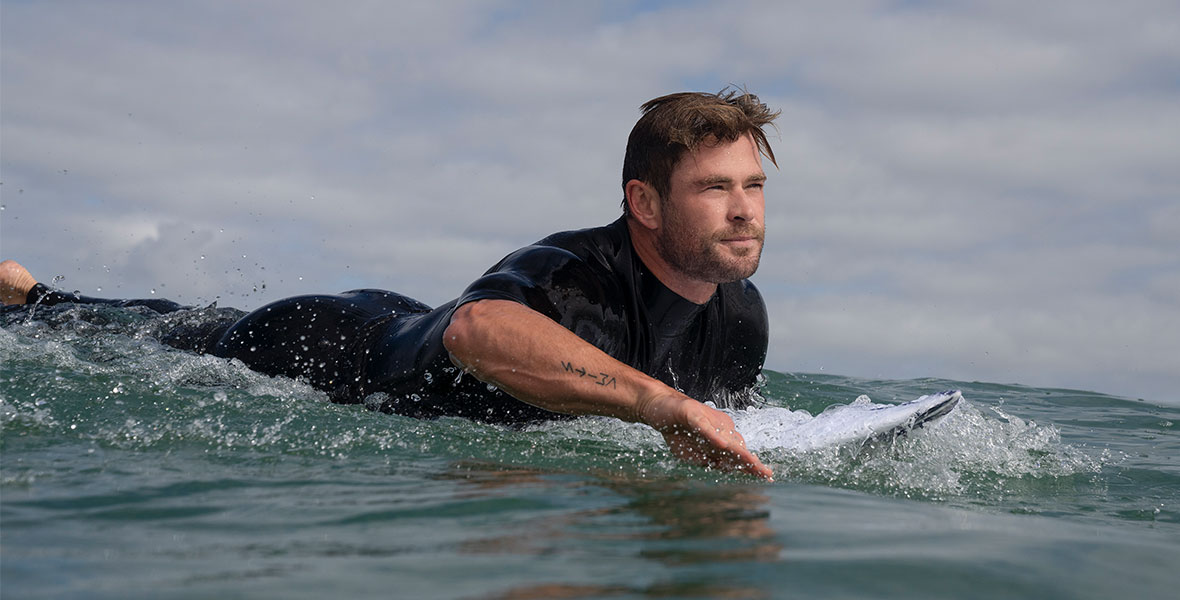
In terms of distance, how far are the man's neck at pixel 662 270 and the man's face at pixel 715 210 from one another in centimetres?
13

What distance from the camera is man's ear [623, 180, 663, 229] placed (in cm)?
564

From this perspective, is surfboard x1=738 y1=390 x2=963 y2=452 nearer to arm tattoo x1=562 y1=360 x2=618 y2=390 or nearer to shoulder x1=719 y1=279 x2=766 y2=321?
arm tattoo x1=562 y1=360 x2=618 y2=390

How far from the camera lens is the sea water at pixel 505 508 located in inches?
93.7

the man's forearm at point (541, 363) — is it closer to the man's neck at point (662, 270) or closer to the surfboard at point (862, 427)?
the surfboard at point (862, 427)

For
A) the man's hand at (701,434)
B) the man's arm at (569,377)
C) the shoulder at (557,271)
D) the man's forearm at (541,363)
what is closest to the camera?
the man's hand at (701,434)

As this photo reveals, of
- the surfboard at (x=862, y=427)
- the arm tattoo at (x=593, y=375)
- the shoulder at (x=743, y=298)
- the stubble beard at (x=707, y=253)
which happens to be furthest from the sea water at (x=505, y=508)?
the stubble beard at (x=707, y=253)

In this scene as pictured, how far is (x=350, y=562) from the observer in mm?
2467

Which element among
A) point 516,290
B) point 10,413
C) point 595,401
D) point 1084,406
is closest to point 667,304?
point 516,290

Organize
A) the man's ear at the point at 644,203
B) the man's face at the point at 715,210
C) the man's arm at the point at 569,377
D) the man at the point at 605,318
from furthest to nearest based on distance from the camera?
the man's ear at the point at 644,203 → the man's face at the point at 715,210 → the man at the point at 605,318 → the man's arm at the point at 569,377

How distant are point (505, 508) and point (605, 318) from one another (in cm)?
232

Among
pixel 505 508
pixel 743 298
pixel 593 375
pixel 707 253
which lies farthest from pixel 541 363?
pixel 743 298

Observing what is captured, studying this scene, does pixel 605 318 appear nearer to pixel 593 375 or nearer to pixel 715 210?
pixel 715 210

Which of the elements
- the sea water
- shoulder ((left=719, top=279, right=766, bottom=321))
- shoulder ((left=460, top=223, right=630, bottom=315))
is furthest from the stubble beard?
the sea water

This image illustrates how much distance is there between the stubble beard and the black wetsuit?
0.63ft
